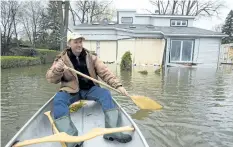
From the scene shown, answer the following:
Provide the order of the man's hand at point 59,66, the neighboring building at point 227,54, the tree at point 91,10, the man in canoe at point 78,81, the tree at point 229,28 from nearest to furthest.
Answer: the man in canoe at point 78,81
the man's hand at point 59,66
the neighboring building at point 227,54
the tree at point 91,10
the tree at point 229,28

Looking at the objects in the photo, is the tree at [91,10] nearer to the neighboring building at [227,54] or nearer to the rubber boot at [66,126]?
the neighboring building at [227,54]

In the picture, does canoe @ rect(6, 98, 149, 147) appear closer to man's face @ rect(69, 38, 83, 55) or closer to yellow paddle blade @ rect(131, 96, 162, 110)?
man's face @ rect(69, 38, 83, 55)

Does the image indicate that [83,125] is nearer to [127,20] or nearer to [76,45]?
[76,45]

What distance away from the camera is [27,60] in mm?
17188

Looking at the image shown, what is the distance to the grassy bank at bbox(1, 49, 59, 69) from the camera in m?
14.6

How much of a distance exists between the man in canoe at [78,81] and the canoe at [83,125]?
0.86 feet

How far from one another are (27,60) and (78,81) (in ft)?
46.4

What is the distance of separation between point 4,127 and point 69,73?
1643 millimetres

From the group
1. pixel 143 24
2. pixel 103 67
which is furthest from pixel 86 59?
pixel 143 24

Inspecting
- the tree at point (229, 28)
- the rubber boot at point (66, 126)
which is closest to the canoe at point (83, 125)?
the rubber boot at point (66, 126)

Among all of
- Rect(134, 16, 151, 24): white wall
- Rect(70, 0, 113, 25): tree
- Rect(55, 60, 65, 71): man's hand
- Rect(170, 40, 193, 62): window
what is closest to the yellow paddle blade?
Rect(55, 60, 65, 71): man's hand

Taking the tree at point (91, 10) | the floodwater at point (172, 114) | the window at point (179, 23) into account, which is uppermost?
the tree at point (91, 10)

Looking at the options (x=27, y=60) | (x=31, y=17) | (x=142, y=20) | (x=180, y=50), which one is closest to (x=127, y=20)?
(x=142, y=20)

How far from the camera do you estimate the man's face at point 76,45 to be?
378 cm
